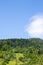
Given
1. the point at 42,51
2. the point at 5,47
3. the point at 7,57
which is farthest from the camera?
the point at 5,47

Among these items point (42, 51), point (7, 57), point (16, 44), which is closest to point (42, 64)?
point (7, 57)

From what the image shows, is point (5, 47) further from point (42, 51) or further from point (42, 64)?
point (42, 64)

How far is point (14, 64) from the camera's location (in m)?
83.4

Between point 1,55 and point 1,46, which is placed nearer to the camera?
point 1,55

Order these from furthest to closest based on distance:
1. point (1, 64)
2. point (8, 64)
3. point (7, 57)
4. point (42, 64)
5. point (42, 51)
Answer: point (42, 51)
point (7, 57)
point (8, 64)
point (1, 64)
point (42, 64)

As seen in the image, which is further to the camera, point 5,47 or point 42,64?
point 5,47

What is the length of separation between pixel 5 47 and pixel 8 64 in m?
63.6

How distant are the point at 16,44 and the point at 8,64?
330 ft

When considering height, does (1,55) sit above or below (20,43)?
below

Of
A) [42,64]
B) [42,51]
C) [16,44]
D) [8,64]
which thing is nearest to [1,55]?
[8,64]

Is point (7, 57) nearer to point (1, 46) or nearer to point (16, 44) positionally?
point (1, 46)

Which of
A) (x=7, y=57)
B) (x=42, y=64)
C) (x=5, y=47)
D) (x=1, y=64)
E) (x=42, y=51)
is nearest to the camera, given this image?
(x=42, y=64)

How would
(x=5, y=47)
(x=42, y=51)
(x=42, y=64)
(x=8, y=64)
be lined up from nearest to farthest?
(x=42, y=64)
(x=8, y=64)
(x=42, y=51)
(x=5, y=47)

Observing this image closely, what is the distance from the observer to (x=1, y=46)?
15750cm
